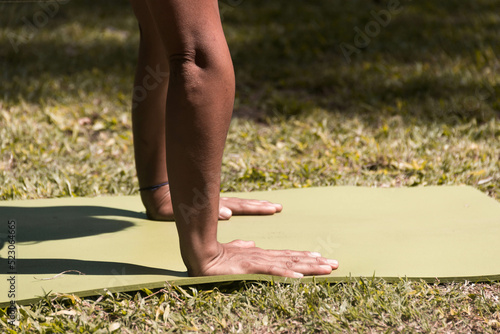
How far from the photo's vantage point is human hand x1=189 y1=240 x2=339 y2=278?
190 centimetres

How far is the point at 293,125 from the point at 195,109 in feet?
7.08

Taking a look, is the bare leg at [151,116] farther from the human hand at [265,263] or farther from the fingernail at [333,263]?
the fingernail at [333,263]

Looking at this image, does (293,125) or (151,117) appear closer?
(151,117)

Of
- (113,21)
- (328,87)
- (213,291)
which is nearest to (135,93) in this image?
(213,291)

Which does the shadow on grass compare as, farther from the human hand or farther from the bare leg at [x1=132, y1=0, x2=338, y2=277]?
the bare leg at [x1=132, y1=0, x2=338, y2=277]

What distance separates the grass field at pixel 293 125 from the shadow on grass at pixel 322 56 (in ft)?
0.07

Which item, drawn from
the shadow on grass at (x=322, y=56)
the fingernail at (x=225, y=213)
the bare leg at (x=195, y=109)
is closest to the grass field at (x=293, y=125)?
the shadow on grass at (x=322, y=56)

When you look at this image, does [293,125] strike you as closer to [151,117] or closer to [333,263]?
[151,117]

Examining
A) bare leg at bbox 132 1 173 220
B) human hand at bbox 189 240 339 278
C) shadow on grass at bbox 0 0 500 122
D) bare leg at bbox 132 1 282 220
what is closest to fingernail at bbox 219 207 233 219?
bare leg at bbox 132 1 282 220

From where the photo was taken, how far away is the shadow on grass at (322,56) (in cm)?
417

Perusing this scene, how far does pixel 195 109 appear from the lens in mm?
1675

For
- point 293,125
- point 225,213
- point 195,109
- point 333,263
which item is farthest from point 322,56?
point 195,109

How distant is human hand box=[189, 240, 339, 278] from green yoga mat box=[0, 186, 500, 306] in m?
0.03

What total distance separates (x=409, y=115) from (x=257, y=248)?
2.15m
